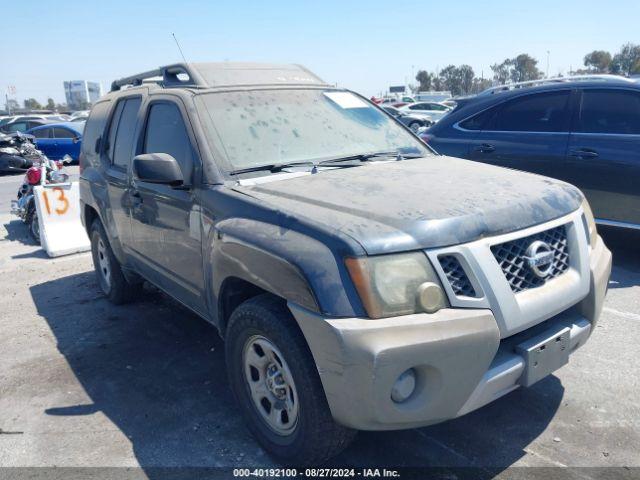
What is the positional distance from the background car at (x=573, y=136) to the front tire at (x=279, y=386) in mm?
4130

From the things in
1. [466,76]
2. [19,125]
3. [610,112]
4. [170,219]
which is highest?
[466,76]

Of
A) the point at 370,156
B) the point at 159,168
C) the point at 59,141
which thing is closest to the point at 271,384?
the point at 159,168

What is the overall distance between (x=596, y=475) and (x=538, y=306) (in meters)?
0.88

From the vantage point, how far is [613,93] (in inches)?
217

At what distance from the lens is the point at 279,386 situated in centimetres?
271

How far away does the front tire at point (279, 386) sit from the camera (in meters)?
2.44

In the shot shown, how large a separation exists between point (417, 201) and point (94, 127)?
3804mm

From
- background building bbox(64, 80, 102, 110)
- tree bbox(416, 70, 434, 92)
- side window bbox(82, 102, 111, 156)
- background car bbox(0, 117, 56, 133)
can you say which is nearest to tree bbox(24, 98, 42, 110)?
background building bbox(64, 80, 102, 110)

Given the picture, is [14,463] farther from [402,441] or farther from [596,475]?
[596,475]

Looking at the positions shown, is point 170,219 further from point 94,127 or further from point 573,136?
point 573,136

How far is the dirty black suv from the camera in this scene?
2.25 metres

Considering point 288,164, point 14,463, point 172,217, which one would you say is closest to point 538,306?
point 288,164

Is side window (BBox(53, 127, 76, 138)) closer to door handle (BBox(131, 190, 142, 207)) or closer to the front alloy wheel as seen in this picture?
door handle (BBox(131, 190, 142, 207))

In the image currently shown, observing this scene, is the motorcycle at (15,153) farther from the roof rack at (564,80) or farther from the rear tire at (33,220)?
the roof rack at (564,80)
